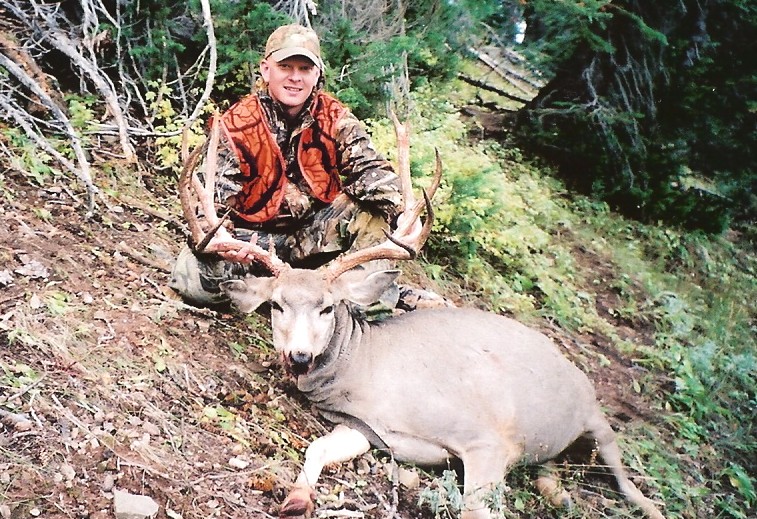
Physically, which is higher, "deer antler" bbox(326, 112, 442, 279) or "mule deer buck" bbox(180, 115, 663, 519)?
"deer antler" bbox(326, 112, 442, 279)

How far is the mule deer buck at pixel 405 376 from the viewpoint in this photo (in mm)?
3979

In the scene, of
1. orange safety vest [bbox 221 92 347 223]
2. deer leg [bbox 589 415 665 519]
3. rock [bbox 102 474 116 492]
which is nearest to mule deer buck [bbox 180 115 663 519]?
deer leg [bbox 589 415 665 519]

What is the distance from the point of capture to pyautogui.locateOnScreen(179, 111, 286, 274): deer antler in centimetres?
394

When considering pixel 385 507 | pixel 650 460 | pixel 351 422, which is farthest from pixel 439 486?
pixel 650 460

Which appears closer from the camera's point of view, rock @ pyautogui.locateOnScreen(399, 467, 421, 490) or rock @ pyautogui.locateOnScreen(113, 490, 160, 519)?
rock @ pyautogui.locateOnScreen(113, 490, 160, 519)

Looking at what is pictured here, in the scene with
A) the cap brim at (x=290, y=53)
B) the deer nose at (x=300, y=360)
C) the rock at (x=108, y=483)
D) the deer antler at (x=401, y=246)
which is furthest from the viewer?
the cap brim at (x=290, y=53)

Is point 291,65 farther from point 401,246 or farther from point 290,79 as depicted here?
point 401,246

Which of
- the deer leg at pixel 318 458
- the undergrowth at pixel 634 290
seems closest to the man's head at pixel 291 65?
the undergrowth at pixel 634 290

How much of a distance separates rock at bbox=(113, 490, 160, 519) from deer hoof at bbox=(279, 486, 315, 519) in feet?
2.09

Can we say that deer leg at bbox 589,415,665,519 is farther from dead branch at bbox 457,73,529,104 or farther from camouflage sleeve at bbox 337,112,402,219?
dead branch at bbox 457,73,529,104

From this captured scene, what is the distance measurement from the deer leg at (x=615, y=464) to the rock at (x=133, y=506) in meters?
3.15

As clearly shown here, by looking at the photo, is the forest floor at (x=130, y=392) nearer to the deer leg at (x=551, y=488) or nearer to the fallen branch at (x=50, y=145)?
the deer leg at (x=551, y=488)

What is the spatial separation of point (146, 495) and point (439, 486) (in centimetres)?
167

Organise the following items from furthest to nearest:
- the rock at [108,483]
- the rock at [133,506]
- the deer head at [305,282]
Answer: the deer head at [305,282], the rock at [108,483], the rock at [133,506]
